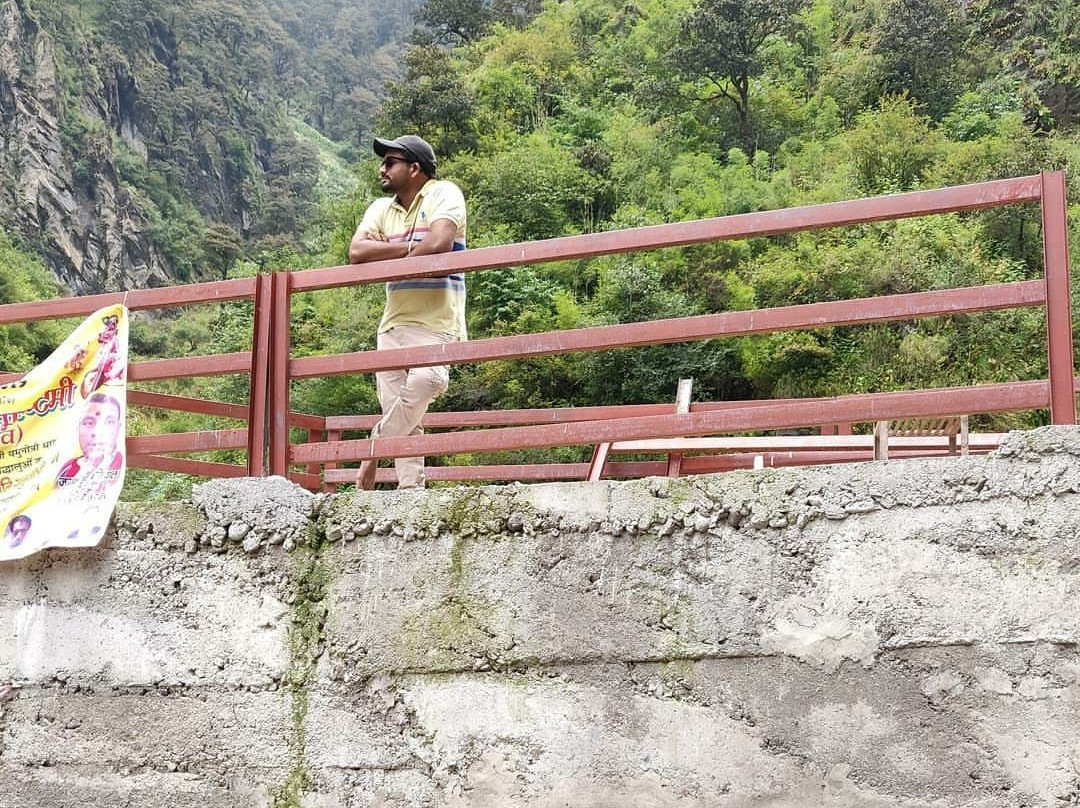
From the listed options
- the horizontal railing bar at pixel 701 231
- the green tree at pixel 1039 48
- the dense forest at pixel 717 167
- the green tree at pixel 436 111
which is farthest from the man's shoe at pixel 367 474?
the green tree at pixel 436 111

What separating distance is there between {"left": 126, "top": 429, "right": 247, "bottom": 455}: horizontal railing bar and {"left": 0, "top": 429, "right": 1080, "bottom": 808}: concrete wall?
11.4 inches

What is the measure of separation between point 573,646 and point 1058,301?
166 centimetres

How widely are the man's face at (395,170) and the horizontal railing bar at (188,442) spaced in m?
1.23

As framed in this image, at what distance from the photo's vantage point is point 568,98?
85.8 ft

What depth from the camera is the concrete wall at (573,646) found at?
2.67 meters

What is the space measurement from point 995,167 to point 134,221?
36.9 meters

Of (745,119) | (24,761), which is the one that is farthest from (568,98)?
(24,761)

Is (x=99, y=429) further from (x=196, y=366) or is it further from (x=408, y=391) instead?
(x=408, y=391)

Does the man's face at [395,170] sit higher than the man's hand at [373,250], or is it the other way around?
the man's face at [395,170]

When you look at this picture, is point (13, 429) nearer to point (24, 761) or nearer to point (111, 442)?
point (111, 442)

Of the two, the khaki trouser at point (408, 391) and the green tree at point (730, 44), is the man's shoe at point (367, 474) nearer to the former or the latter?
the khaki trouser at point (408, 391)

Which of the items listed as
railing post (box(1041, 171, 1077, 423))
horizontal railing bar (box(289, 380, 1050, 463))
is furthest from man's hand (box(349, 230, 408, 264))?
railing post (box(1041, 171, 1077, 423))

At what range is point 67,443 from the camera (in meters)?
3.66

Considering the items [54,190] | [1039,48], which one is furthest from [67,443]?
[54,190]
